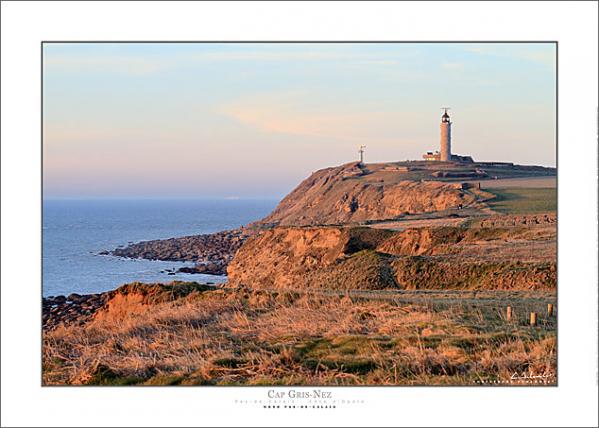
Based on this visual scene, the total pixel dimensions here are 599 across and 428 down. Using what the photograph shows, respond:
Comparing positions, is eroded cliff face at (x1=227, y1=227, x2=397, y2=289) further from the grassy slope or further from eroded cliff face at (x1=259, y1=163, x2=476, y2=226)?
the grassy slope

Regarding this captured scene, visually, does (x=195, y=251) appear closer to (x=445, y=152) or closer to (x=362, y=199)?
(x=362, y=199)

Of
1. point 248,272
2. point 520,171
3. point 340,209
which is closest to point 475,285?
point 248,272

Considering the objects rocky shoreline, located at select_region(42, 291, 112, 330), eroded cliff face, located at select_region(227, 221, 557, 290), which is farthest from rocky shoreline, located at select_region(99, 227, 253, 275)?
rocky shoreline, located at select_region(42, 291, 112, 330)

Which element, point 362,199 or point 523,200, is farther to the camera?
point 362,199
